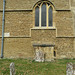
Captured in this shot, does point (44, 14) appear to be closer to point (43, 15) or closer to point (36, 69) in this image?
point (43, 15)

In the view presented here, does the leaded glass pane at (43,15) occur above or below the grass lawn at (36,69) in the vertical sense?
above

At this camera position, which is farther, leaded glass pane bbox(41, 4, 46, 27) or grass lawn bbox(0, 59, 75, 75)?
leaded glass pane bbox(41, 4, 46, 27)

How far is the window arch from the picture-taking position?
8.77 meters

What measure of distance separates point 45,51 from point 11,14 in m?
4.69

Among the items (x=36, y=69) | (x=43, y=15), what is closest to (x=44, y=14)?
(x=43, y=15)

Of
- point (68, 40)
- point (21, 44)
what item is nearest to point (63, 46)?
point (68, 40)

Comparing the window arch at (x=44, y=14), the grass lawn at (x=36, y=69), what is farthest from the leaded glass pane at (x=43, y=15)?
the grass lawn at (x=36, y=69)

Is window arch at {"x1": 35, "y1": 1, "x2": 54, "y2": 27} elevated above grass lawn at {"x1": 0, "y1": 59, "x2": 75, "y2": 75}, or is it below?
above

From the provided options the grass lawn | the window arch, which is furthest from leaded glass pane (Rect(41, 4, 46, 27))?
the grass lawn

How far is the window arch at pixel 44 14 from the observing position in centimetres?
877

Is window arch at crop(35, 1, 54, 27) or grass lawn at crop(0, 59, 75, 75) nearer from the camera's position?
grass lawn at crop(0, 59, 75, 75)

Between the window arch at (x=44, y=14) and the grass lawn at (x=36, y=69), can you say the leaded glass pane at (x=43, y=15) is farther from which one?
the grass lawn at (x=36, y=69)

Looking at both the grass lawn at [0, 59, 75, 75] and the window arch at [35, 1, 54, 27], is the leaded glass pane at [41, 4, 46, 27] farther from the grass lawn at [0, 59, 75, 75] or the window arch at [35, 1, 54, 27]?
the grass lawn at [0, 59, 75, 75]

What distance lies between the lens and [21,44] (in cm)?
854
